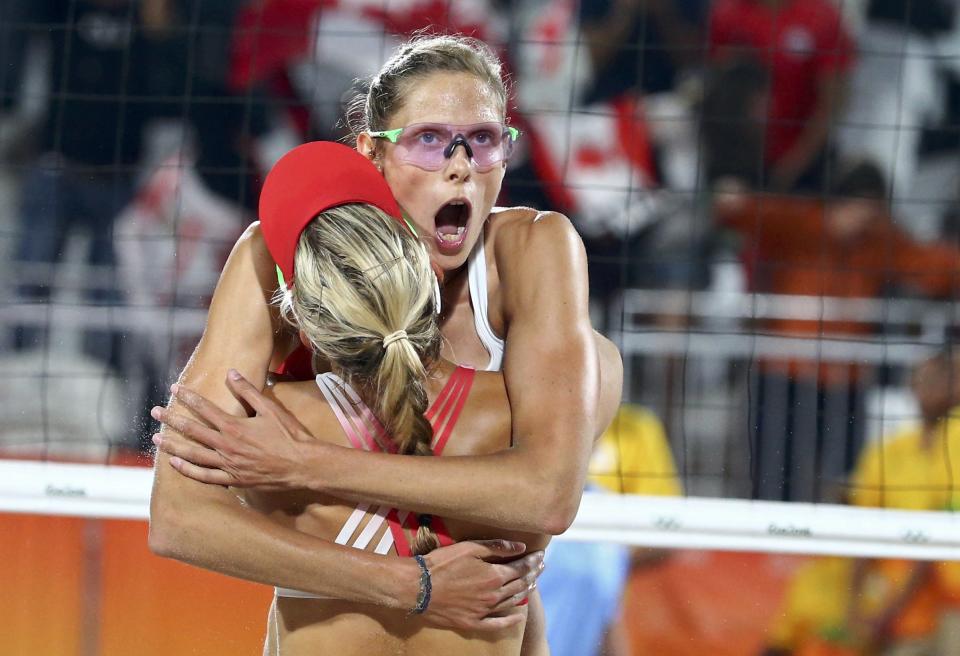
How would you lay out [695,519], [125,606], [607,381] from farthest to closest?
[125,606]
[695,519]
[607,381]

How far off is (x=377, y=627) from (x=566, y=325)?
1.77ft

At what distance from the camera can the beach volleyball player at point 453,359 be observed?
1.58 metres

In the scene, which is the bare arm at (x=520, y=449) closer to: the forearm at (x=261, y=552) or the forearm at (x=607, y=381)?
the forearm at (x=261, y=552)

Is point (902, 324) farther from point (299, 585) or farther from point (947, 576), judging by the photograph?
point (299, 585)

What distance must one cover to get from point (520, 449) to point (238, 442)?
15.9 inches

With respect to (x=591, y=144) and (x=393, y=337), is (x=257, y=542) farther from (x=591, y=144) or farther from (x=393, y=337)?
(x=591, y=144)

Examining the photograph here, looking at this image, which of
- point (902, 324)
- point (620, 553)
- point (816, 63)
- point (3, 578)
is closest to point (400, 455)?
point (620, 553)

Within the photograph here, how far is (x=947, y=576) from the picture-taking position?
3469 mm

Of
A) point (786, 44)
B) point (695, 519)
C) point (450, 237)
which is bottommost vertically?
point (695, 519)

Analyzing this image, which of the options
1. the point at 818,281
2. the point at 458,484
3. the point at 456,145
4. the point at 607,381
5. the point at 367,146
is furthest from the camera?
the point at 818,281

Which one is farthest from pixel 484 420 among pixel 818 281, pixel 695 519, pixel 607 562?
pixel 818 281

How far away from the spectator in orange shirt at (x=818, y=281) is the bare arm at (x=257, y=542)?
87.4 inches

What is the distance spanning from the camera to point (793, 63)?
419 cm

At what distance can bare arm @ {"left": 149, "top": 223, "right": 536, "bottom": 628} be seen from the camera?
5.22ft
